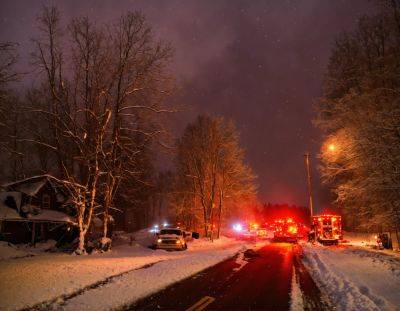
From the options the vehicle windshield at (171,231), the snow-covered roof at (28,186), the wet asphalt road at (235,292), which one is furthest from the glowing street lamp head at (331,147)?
the snow-covered roof at (28,186)

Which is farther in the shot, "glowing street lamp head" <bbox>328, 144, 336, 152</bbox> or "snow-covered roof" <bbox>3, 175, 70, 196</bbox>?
"snow-covered roof" <bbox>3, 175, 70, 196</bbox>

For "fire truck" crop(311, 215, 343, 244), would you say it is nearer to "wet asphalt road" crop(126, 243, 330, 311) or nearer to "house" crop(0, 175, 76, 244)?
"wet asphalt road" crop(126, 243, 330, 311)

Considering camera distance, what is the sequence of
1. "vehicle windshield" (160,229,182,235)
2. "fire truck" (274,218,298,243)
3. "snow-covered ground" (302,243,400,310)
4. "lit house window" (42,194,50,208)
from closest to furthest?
"snow-covered ground" (302,243,400,310) → "vehicle windshield" (160,229,182,235) → "lit house window" (42,194,50,208) → "fire truck" (274,218,298,243)

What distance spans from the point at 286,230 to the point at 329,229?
19.8 ft

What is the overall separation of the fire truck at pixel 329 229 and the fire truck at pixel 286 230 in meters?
3.96

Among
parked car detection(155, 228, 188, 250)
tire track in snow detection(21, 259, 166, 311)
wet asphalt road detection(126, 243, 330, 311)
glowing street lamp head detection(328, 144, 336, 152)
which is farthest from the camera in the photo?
parked car detection(155, 228, 188, 250)

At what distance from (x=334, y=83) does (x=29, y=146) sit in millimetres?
37514

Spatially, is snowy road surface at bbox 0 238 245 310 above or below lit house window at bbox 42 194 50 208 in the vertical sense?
below

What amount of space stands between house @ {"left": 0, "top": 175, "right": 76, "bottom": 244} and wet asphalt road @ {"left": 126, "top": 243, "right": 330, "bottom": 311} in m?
22.5

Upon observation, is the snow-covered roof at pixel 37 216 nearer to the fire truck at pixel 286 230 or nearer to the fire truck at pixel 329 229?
the fire truck at pixel 286 230

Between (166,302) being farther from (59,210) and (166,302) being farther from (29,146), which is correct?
(29,146)

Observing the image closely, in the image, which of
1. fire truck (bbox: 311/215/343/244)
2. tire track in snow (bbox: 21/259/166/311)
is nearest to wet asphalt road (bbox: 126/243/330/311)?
tire track in snow (bbox: 21/259/166/311)

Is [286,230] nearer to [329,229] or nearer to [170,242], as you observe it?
[329,229]

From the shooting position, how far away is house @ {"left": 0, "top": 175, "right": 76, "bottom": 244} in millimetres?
35938
